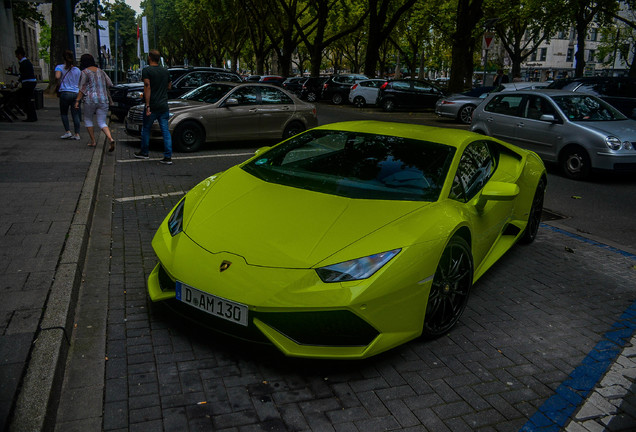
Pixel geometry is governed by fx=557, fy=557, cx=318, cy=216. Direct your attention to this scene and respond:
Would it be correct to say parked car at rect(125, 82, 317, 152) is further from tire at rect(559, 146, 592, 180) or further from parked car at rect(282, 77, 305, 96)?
parked car at rect(282, 77, 305, 96)

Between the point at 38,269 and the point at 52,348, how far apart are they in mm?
1391

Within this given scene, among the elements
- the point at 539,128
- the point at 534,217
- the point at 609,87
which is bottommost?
the point at 534,217

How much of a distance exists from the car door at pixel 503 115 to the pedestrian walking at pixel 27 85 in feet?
37.4

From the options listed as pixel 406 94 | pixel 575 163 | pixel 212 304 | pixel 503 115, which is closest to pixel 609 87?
pixel 503 115

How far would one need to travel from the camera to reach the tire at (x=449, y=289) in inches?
143

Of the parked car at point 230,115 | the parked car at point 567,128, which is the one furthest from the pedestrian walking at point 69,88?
the parked car at point 567,128

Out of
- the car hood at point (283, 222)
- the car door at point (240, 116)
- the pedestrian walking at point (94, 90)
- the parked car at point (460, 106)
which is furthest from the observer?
the parked car at point (460, 106)

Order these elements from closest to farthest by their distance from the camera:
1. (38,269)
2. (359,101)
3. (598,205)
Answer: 1. (38,269)
2. (598,205)
3. (359,101)

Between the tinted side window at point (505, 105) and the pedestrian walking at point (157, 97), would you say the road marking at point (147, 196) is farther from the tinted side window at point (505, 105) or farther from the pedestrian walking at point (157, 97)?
the tinted side window at point (505, 105)

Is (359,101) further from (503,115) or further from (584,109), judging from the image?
(584,109)

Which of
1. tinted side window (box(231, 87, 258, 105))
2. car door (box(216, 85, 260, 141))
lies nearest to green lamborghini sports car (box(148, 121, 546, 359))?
car door (box(216, 85, 260, 141))

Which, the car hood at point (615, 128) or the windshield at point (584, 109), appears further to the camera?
the windshield at point (584, 109)

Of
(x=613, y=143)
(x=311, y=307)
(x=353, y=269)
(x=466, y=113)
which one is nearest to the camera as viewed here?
(x=311, y=307)

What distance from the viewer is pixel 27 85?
1457 cm
